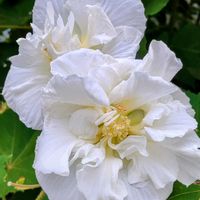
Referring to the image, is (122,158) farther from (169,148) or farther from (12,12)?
(12,12)

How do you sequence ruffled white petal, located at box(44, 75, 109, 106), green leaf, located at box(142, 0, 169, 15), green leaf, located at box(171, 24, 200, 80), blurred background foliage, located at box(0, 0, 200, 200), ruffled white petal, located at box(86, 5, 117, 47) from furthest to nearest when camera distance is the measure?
green leaf, located at box(171, 24, 200, 80), green leaf, located at box(142, 0, 169, 15), blurred background foliage, located at box(0, 0, 200, 200), ruffled white petal, located at box(86, 5, 117, 47), ruffled white petal, located at box(44, 75, 109, 106)

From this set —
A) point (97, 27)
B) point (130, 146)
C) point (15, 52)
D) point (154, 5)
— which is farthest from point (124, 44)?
point (15, 52)

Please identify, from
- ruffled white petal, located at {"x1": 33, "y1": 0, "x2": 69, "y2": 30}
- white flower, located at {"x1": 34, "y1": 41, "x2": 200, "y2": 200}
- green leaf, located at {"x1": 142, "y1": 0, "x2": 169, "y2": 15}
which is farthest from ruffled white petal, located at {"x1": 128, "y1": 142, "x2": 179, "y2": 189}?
green leaf, located at {"x1": 142, "y1": 0, "x2": 169, "y2": 15}

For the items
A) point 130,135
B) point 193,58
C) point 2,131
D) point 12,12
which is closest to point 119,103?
point 130,135

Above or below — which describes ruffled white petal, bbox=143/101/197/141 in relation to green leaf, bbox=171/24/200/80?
above

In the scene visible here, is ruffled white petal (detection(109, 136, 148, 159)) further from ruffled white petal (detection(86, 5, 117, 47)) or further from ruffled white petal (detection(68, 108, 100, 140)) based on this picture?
ruffled white petal (detection(86, 5, 117, 47))

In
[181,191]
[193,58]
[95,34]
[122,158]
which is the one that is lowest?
[193,58]
